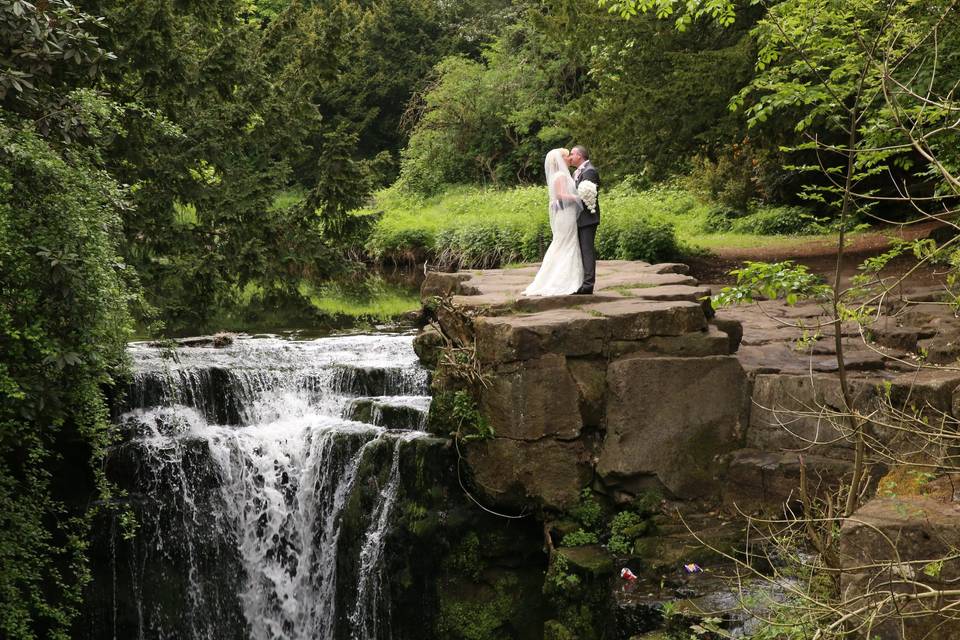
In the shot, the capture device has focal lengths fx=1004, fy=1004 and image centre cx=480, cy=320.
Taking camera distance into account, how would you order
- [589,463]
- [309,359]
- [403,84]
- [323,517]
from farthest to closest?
[403,84] < [309,359] < [323,517] < [589,463]

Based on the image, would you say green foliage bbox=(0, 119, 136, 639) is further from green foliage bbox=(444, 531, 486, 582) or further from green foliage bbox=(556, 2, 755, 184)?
green foliage bbox=(556, 2, 755, 184)

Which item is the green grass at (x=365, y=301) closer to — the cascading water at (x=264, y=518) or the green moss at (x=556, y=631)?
the cascading water at (x=264, y=518)

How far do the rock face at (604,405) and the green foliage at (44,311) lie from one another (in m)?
2.94

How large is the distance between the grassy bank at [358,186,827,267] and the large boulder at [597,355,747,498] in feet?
29.2

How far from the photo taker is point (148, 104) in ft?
43.2

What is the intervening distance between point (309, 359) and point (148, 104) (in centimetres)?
443

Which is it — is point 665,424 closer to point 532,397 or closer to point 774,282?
point 532,397

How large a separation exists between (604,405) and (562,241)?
178 centimetres

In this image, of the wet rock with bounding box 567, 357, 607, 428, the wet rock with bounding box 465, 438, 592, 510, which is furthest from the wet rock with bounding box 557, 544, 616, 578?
the wet rock with bounding box 567, 357, 607, 428

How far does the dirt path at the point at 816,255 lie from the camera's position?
15.4 meters

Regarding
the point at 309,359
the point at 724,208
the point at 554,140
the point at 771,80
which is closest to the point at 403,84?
the point at 554,140

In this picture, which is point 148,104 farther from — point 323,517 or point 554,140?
point 554,140

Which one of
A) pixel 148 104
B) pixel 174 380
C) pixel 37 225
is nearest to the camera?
pixel 37 225

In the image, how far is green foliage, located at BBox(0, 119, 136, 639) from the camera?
263 inches
